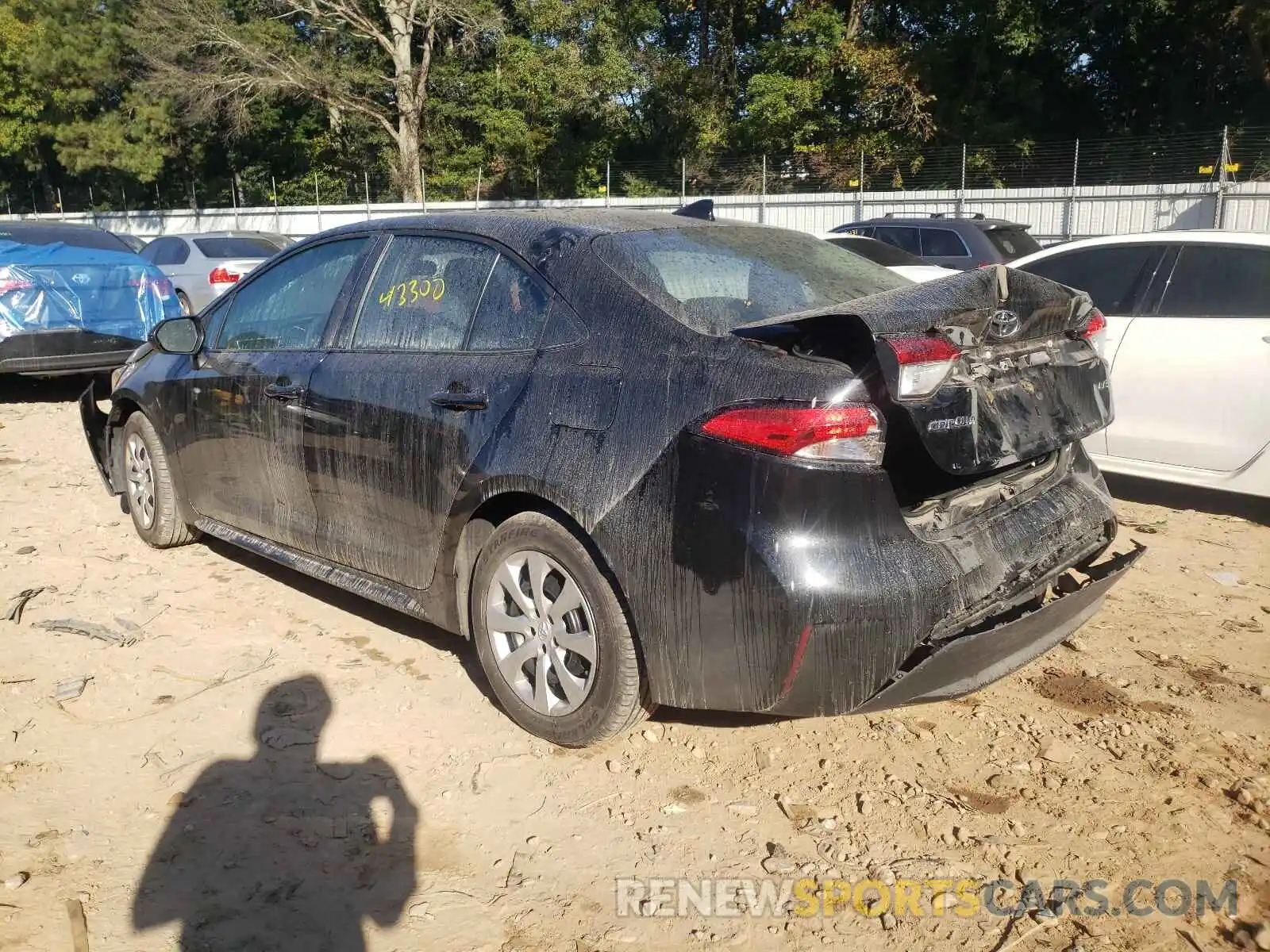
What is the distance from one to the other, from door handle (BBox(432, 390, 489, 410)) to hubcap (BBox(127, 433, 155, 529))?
2.51 metres

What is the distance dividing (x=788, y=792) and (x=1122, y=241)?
4.47 meters

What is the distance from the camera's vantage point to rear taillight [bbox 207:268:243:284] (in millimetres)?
14414

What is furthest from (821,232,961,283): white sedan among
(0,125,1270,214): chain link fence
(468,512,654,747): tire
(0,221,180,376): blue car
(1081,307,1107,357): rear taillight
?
(0,125,1270,214): chain link fence

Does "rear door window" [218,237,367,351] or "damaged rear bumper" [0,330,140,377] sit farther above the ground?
"rear door window" [218,237,367,351]

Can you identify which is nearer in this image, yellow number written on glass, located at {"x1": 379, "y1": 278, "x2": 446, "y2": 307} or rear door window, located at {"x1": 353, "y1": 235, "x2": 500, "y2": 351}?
rear door window, located at {"x1": 353, "y1": 235, "x2": 500, "y2": 351}

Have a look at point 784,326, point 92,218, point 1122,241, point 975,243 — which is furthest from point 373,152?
point 784,326

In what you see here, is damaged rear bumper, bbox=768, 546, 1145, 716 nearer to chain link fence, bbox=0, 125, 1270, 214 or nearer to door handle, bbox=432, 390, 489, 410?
door handle, bbox=432, 390, 489, 410

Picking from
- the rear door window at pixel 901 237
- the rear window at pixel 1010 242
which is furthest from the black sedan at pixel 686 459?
the rear door window at pixel 901 237

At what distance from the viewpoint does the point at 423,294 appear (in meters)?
3.79

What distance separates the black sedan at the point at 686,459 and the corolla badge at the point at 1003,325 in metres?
0.02

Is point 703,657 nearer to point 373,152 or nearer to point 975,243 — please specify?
point 975,243

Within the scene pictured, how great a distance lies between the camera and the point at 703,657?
2.82m

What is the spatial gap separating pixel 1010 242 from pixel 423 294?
1196 cm

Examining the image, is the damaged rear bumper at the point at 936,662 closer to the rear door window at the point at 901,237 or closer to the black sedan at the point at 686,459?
the black sedan at the point at 686,459
